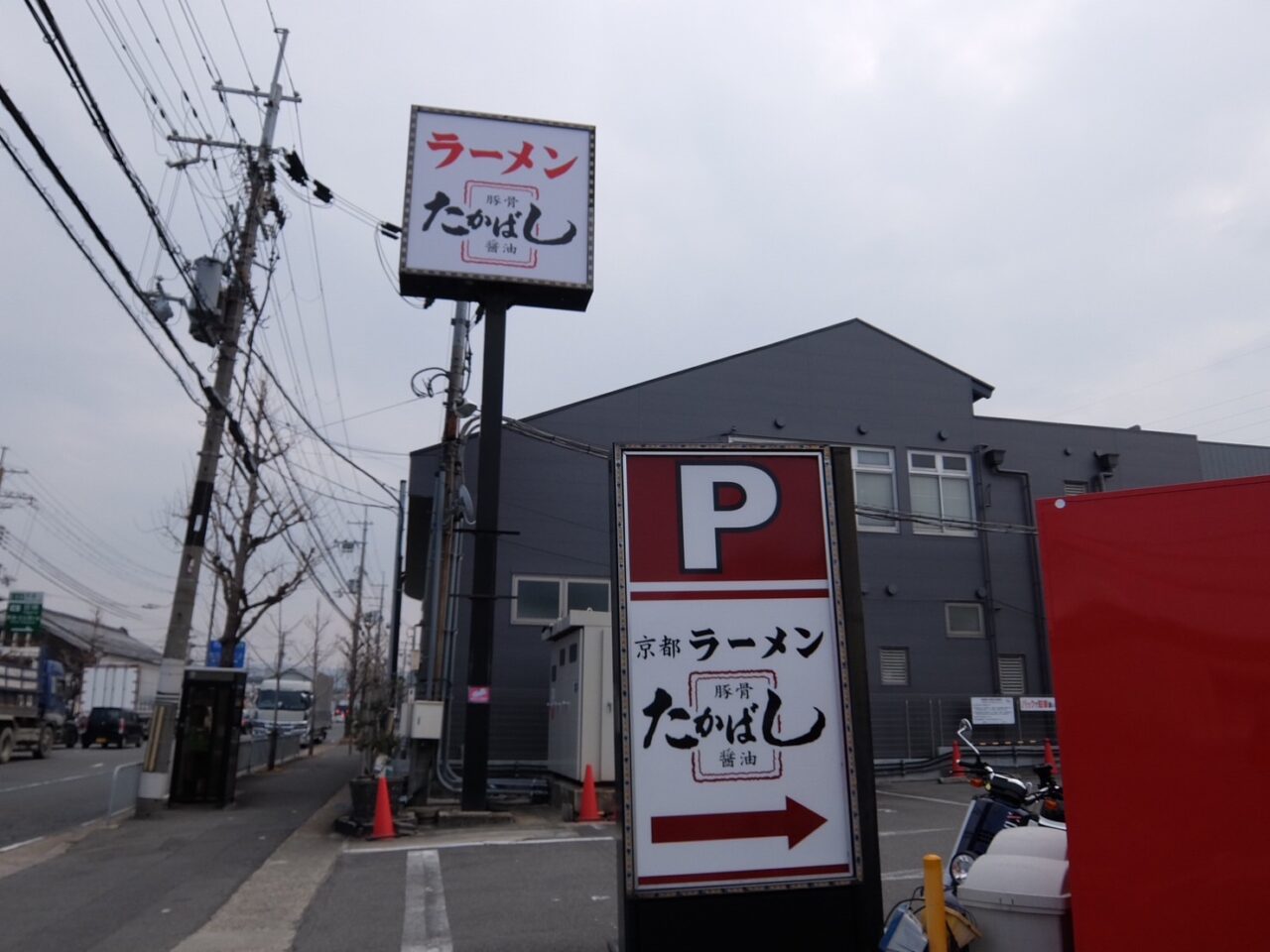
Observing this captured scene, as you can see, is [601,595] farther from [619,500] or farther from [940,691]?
[619,500]

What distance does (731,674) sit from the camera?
4.52 m

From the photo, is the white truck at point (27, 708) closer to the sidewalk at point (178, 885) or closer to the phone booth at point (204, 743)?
the phone booth at point (204, 743)

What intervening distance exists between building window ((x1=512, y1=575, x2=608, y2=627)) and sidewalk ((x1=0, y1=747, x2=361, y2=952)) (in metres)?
4.78

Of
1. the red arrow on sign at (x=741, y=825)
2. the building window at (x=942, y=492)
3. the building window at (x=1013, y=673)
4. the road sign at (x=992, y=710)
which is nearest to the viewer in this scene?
the red arrow on sign at (x=741, y=825)

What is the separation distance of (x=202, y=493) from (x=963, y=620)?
15145 millimetres

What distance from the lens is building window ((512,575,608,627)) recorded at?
17875 mm

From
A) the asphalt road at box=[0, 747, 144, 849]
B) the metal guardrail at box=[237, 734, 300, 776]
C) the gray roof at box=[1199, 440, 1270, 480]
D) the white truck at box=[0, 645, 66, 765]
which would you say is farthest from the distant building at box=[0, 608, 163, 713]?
the gray roof at box=[1199, 440, 1270, 480]

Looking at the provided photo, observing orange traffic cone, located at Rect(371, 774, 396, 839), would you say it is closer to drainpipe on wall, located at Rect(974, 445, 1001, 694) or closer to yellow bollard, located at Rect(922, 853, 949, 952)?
yellow bollard, located at Rect(922, 853, 949, 952)

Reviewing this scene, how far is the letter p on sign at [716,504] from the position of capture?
4.66 m

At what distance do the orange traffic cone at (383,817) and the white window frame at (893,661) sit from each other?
11.1 m

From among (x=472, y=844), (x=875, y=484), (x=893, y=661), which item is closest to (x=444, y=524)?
(x=472, y=844)

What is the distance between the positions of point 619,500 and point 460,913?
14.9ft

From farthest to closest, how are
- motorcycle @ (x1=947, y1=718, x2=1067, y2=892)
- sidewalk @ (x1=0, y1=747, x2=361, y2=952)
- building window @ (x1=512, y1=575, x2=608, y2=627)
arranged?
building window @ (x1=512, y1=575, x2=608, y2=627)
sidewalk @ (x1=0, y1=747, x2=361, y2=952)
motorcycle @ (x1=947, y1=718, x2=1067, y2=892)

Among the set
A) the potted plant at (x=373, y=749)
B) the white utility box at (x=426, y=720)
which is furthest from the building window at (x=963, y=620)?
the potted plant at (x=373, y=749)
